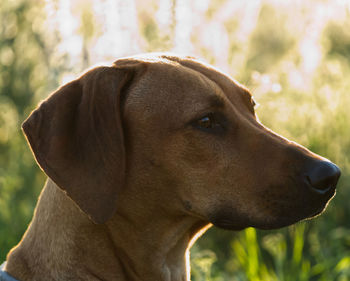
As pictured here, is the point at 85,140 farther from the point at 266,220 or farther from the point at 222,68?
the point at 222,68

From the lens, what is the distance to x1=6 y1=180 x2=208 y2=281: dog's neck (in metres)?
2.94

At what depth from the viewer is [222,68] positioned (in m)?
6.23

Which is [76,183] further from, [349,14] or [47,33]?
[349,14]

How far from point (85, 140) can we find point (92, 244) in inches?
19.1

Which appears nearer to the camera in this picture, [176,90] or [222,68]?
[176,90]

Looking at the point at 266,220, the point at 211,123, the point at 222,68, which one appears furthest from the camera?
the point at 222,68

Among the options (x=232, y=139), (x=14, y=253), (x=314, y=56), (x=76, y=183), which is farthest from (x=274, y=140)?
(x=314, y=56)

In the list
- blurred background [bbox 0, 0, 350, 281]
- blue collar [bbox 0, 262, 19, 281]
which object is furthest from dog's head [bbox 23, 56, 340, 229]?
blurred background [bbox 0, 0, 350, 281]

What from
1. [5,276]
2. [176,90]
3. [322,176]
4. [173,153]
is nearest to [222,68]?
[176,90]

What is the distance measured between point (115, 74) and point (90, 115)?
0.84ft

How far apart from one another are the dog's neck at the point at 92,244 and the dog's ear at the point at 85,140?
169mm

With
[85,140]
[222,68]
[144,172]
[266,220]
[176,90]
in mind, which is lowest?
[222,68]

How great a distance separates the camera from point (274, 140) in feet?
9.82

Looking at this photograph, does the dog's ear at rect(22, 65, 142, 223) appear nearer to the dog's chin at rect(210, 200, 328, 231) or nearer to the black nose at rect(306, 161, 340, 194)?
the dog's chin at rect(210, 200, 328, 231)
